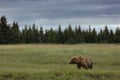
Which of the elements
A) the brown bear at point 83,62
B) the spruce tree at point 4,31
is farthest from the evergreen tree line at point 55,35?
the brown bear at point 83,62

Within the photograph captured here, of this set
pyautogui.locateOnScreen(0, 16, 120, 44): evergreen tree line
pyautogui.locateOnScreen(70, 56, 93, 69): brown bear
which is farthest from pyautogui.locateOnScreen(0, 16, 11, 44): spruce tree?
pyautogui.locateOnScreen(70, 56, 93, 69): brown bear

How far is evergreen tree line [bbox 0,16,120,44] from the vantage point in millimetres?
92625

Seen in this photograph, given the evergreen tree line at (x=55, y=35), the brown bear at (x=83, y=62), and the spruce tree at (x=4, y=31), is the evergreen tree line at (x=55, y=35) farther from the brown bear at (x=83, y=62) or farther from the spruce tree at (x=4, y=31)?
the brown bear at (x=83, y=62)

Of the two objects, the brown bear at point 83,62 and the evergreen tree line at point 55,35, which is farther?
the evergreen tree line at point 55,35

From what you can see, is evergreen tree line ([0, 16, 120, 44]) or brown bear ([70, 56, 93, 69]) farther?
evergreen tree line ([0, 16, 120, 44])

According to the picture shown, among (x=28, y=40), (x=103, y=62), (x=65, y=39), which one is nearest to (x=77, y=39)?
(x=65, y=39)

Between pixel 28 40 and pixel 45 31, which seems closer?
pixel 28 40

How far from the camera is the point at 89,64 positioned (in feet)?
84.2

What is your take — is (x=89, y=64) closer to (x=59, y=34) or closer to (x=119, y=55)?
(x=119, y=55)

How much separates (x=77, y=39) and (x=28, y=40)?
12.8 m

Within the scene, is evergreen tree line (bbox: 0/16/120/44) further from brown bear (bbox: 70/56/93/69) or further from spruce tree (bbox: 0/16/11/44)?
brown bear (bbox: 70/56/93/69)

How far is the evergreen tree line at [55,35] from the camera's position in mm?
92625

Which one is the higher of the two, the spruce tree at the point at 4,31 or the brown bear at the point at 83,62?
the spruce tree at the point at 4,31

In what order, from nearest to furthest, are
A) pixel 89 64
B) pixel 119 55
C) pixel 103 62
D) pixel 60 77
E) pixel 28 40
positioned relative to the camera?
pixel 60 77 → pixel 89 64 → pixel 103 62 → pixel 119 55 → pixel 28 40
